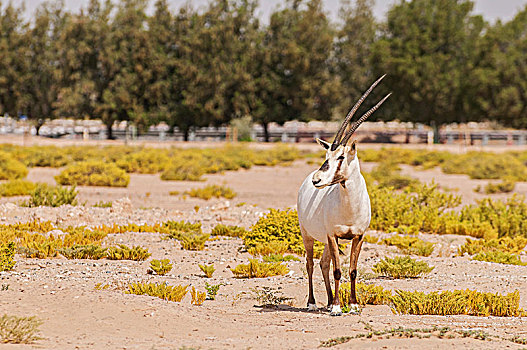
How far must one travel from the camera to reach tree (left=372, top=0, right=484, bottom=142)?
2336 inches

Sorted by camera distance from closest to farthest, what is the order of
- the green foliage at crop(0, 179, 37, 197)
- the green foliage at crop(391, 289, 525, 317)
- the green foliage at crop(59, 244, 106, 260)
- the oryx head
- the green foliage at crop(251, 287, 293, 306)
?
the oryx head
the green foliage at crop(391, 289, 525, 317)
the green foliage at crop(251, 287, 293, 306)
the green foliage at crop(59, 244, 106, 260)
the green foliage at crop(0, 179, 37, 197)

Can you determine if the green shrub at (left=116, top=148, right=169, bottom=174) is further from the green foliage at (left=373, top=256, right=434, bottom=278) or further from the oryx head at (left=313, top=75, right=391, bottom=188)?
the oryx head at (left=313, top=75, right=391, bottom=188)

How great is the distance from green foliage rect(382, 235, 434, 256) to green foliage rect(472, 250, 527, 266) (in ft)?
2.68

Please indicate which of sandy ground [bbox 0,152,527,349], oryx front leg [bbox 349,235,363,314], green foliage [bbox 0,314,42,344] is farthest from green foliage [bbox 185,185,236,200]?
green foliage [bbox 0,314,42,344]

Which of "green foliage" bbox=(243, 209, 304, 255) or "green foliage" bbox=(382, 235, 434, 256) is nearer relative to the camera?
"green foliage" bbox=(243, 209, 304, 255)

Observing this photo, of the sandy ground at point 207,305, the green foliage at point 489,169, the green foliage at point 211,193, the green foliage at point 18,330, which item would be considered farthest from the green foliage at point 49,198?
the green foliage at point 489,169

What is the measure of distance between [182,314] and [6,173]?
63.8 feet

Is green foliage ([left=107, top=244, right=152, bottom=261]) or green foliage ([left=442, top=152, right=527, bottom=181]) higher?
green foliage ([left=442, top=152, right=527, bottom=181])

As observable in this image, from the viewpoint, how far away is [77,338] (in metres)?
6.24

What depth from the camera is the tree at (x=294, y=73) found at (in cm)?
6081

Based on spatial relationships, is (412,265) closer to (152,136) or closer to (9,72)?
(152,136)

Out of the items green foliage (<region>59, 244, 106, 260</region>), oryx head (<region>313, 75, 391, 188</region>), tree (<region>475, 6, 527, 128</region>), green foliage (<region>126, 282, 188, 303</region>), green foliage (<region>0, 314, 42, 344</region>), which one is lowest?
green foliage (<region>59, 244, 106, 260</region>)

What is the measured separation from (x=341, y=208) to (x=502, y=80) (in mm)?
57962

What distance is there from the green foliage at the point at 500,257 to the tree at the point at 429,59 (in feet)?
160
